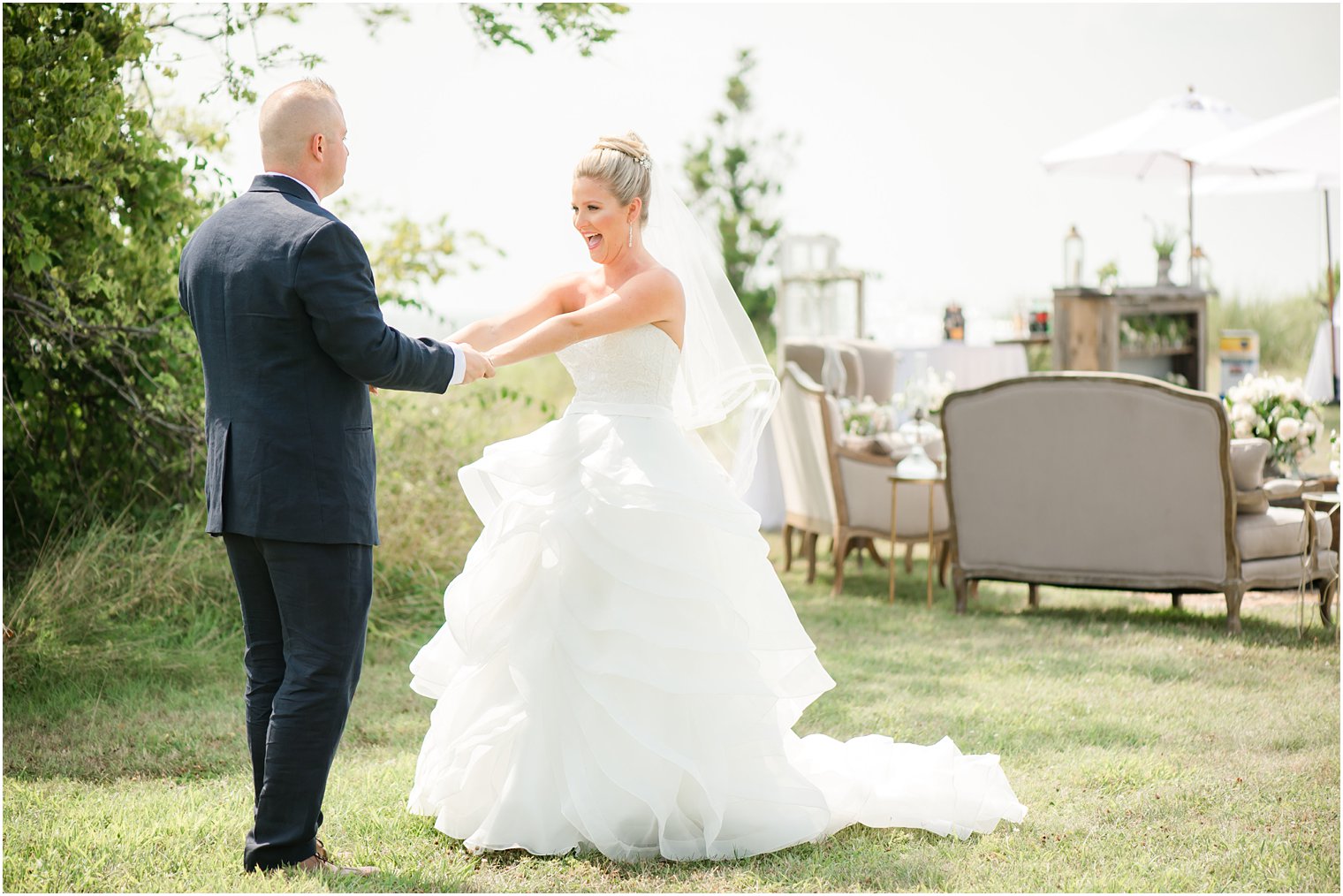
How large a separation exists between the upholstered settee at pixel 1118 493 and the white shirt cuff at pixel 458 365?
3.46 m

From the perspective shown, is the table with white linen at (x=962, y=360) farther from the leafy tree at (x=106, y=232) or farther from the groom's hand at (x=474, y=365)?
the groom's hand at (x=474, y=365)

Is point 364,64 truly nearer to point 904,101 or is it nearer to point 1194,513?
point 1194,513

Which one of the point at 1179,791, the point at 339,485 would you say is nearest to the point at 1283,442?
the point at 1179,791

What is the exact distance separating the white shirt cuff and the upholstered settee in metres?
3.46

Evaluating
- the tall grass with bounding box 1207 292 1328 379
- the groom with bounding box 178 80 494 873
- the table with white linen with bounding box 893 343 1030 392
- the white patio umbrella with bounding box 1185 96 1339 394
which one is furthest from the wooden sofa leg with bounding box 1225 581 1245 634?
the tall grass with bounding box 1207 292 1328 379

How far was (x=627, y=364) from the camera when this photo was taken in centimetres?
319

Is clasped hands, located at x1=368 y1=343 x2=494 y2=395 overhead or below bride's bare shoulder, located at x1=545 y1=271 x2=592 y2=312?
below

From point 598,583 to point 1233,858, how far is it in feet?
5.72

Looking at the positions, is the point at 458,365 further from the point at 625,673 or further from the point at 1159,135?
the point at 1159,135

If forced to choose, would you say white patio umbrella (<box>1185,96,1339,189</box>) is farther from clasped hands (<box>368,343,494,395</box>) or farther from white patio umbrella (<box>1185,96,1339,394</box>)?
clasped hands (<box>368,343,494,395</box>)

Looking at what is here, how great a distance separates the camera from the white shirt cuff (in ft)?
9.31

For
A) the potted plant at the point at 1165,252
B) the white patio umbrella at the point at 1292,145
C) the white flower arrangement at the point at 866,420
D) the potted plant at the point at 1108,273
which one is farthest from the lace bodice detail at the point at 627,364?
the potted plant at the point at 1108,273

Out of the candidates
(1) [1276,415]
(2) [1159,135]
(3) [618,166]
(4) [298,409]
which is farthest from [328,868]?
(2) [1159,135]

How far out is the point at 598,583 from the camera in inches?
119
